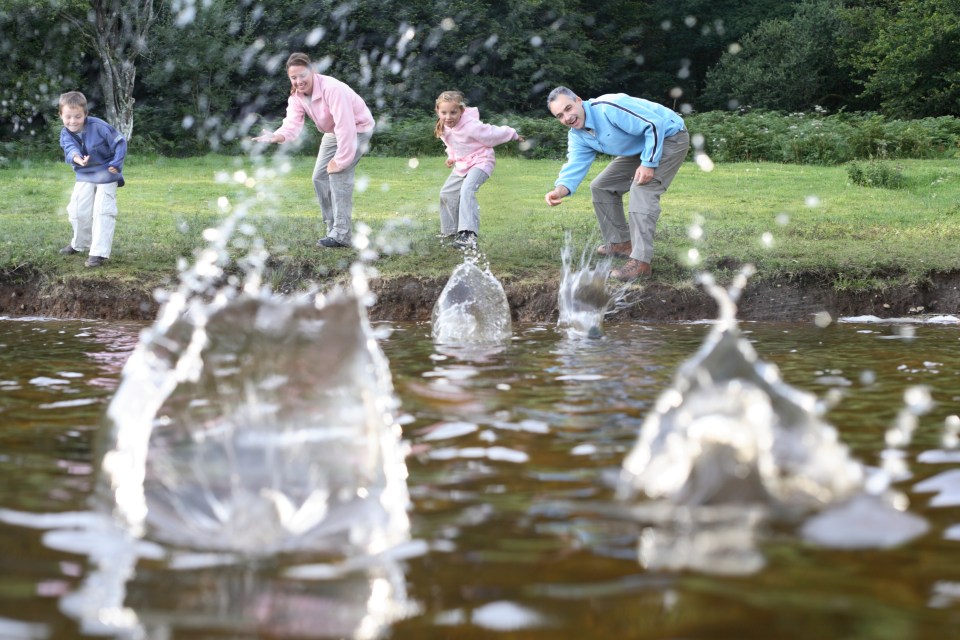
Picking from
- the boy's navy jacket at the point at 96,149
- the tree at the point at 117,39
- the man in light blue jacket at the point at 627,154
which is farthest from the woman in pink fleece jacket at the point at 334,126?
the tree at the point at 117,39

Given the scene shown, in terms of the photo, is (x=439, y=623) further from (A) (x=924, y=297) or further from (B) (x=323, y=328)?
(A) (x=924, y=297)

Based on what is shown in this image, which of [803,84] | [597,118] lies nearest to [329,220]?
[597,118]

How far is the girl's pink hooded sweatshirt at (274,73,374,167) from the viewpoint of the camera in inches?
416

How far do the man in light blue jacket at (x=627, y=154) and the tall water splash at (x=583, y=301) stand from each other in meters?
0.54

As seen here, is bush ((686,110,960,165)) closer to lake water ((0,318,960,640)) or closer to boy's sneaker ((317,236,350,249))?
boy's sneaker ((317,236,350,249))

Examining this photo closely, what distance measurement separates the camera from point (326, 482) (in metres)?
4.04

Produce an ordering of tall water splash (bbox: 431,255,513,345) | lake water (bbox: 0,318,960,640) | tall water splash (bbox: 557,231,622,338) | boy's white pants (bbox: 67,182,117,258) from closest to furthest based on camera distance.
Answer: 1. lake water (bbox: 0,318,960,640)
2. tall water splash (bbox: 431,255,513,345)
3. tall water splash (bbox: 557,231,622,338)
4. boy's white pants (bbox: 67,182,117,258)

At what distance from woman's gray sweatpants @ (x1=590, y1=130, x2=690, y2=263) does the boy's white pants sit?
13.7ft

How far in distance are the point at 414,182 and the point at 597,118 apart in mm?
7934

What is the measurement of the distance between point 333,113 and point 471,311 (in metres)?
3.46

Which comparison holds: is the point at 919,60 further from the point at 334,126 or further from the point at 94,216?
the point at 94,216

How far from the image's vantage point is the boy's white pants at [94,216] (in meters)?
9.85

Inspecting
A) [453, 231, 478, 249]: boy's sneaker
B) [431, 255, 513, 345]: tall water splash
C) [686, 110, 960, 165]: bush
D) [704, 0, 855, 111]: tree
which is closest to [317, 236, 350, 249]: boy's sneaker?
[453, 231, 478, 249]: boy's sneaker

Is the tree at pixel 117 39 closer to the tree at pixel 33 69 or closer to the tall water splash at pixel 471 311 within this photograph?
the tree at pixel 33 69
